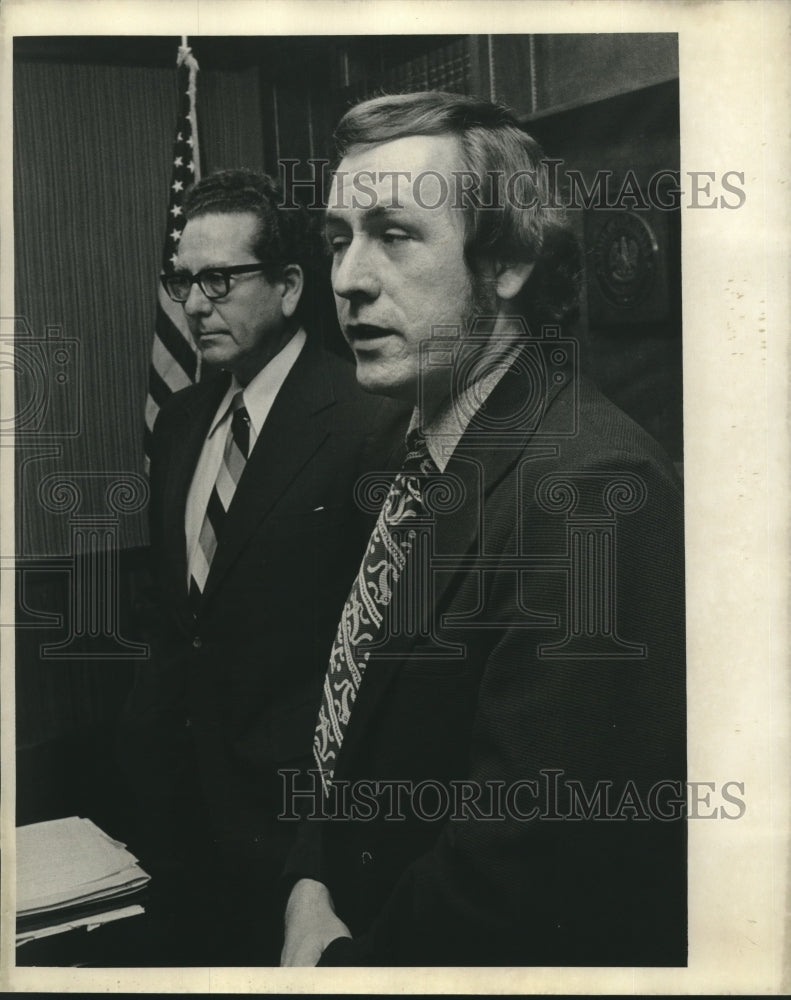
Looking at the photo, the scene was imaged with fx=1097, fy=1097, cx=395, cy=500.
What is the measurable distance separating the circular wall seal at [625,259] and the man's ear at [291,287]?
0.67 metres

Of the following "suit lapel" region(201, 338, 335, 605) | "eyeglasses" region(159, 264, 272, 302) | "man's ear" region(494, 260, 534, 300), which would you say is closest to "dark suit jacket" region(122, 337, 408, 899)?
"suit lapel" region(201, 338, 335, 605)

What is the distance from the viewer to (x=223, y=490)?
2.58 m

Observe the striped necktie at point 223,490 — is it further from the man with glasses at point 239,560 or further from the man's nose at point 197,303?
the man's nose at point 197,303

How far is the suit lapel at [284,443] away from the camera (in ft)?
8.31

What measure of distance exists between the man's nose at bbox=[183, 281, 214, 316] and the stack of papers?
124 centimetres

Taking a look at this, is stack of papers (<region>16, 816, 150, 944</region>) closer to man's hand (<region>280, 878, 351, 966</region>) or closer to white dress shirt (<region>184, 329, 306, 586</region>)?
man's hand (<region>280, 878, 351, 966</region>)

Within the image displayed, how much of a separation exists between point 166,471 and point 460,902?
1200 mm

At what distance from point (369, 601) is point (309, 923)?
76 cm

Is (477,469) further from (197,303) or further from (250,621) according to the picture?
(197,303)

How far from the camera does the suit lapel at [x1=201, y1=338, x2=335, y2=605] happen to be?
2533mm

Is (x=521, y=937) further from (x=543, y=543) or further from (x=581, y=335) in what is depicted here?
(x=581, y=335)

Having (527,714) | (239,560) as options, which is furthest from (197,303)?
(527,714)

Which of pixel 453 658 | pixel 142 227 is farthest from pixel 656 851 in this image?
pixel 142 227

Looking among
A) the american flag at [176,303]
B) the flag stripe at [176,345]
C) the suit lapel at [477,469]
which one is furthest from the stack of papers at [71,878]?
the flag stripe at [176,345]
